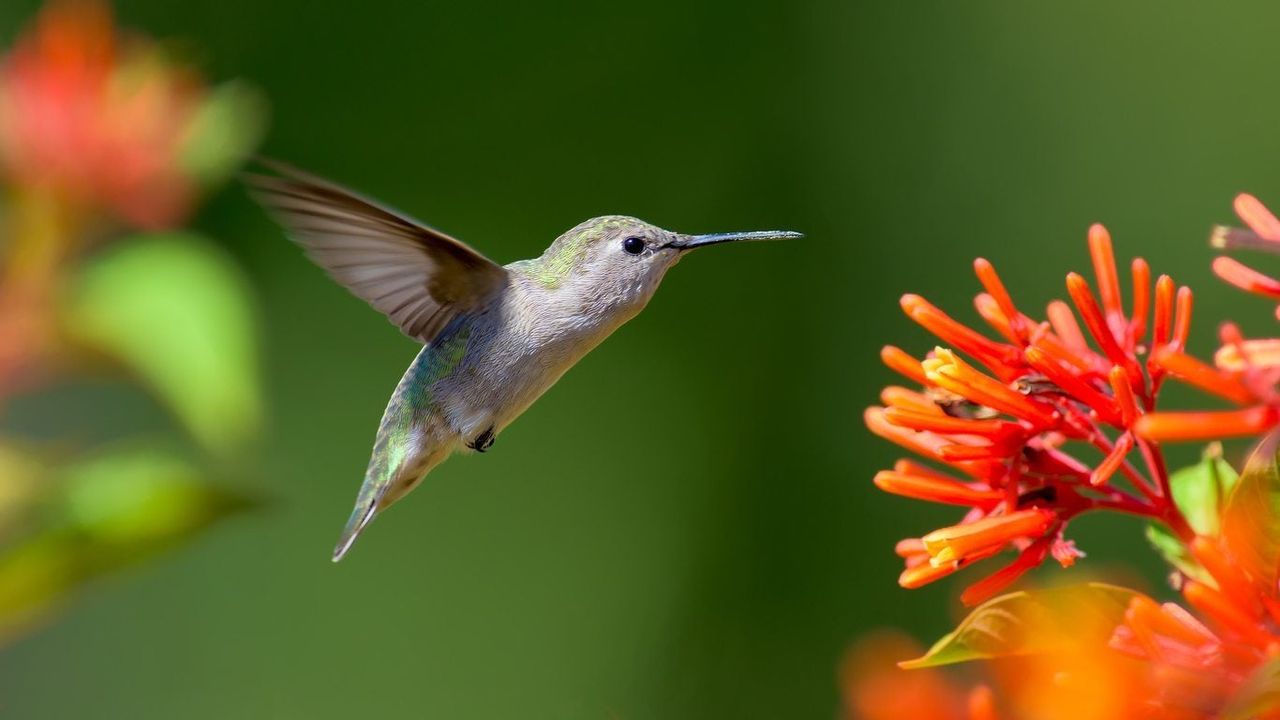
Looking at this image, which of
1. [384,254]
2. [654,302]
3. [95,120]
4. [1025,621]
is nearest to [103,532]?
[384,254]

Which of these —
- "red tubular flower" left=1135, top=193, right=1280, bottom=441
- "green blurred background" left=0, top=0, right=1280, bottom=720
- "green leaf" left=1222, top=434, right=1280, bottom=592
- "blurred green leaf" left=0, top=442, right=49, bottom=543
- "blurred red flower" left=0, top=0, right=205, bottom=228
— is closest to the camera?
"red tubular flower" left=1135, top=193, right=1280, bottom=441

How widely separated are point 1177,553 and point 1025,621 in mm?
202

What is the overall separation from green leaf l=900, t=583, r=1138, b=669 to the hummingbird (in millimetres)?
748

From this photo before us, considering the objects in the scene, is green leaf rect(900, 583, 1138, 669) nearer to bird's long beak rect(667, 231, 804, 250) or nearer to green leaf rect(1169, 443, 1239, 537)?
green leaf rect(1169, 443, 1239, 537)

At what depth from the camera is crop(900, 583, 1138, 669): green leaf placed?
3.15ft

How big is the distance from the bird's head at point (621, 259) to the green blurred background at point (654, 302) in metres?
2.21

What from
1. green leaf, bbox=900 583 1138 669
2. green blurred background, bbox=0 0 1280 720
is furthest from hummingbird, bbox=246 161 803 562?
green blurred background, bbox=0 0 1280 720

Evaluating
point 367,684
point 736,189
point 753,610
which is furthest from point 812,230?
point 367,684

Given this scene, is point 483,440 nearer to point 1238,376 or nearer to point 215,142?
point 215,142

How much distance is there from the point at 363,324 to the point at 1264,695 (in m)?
3.90

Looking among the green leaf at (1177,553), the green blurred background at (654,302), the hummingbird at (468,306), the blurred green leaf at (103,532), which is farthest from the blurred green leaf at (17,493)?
the green blurred background at (654,302)

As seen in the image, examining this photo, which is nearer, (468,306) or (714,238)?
(714,238)

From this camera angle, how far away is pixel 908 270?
161 inches

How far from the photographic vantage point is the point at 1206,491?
110 cm
